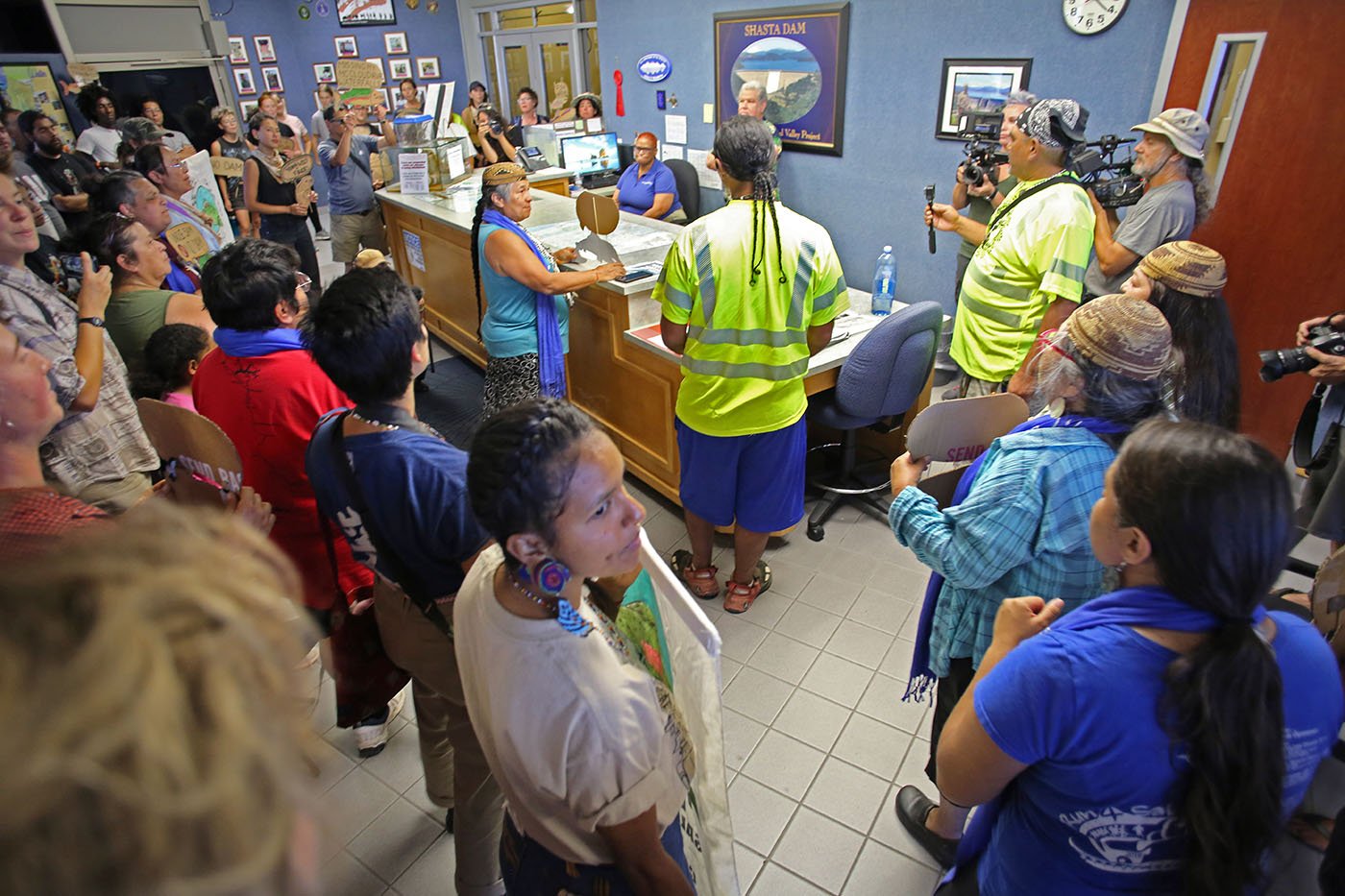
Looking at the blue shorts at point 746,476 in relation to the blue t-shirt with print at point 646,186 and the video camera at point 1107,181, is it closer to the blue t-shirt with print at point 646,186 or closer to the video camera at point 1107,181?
the video camera at point 1107,181

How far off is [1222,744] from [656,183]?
488cm

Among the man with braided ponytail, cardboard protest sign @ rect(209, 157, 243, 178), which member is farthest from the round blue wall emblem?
the man with braided ponytail

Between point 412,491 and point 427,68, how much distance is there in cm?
1026

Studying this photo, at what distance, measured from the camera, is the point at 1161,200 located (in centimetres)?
263

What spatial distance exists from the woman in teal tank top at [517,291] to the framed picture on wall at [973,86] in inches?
96.3

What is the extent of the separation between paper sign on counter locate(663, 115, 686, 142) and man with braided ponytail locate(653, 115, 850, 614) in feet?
13.4

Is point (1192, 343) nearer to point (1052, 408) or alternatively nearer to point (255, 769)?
point (1052, 408)

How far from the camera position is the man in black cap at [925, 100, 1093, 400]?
2469 millimetres

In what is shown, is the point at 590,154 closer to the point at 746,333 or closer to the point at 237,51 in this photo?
the point at 746,333

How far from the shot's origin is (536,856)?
1127 millimetres

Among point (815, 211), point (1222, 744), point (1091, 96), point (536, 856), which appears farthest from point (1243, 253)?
point (536, 856)

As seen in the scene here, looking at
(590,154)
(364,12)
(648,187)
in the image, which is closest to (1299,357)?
(648,187)

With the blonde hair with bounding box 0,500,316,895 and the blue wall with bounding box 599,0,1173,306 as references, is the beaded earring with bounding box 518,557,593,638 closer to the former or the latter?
the blonde hair with bounding box 0,500,316,895

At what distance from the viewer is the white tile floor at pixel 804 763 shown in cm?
189
